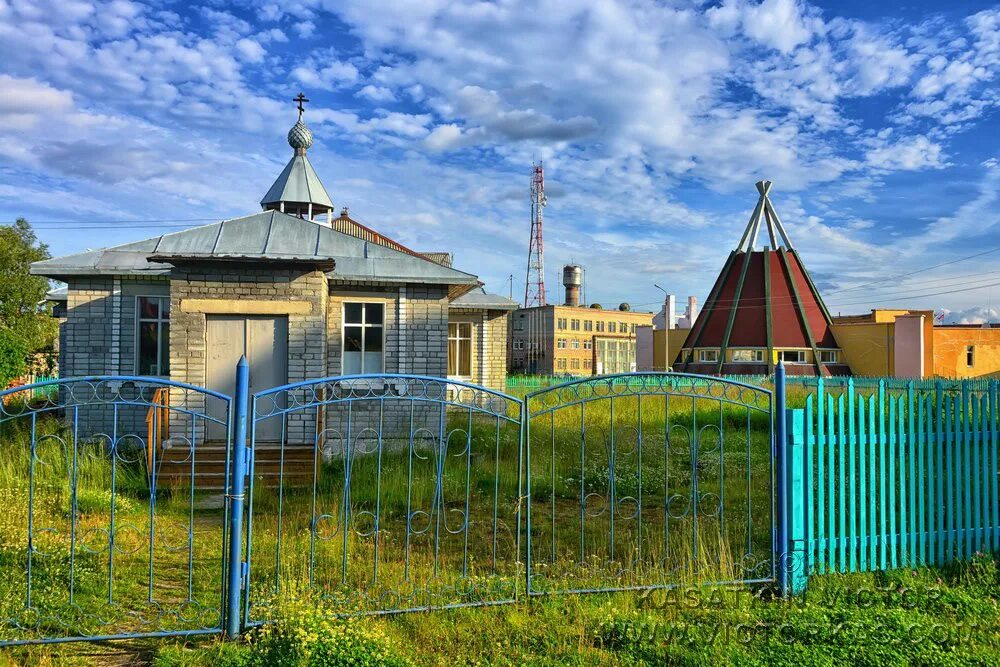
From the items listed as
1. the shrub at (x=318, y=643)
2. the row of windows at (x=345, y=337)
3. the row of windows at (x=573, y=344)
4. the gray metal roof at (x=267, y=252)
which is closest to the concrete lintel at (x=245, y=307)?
the gray metal roof at (x=267, y=252)

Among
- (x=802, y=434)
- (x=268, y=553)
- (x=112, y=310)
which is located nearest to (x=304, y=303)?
(x=112, y=310)

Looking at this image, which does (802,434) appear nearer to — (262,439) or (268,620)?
(268,620)

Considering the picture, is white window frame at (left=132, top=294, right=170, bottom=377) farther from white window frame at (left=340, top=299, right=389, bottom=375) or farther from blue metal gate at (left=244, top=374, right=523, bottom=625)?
white window frame at (left=340, top=299, right=389, bottom=375)

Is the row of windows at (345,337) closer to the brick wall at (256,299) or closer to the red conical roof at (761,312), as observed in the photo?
the brick wall at (256,299)

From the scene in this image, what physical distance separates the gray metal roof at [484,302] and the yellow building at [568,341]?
3293 centimetres

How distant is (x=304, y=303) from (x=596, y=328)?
47610mm

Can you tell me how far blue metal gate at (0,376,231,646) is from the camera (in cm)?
441

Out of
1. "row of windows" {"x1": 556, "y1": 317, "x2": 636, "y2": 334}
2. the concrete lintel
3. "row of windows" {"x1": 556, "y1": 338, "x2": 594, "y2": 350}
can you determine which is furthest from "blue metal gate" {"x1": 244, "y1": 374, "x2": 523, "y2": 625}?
A: "row of windows" {"x1": 556, "y1": 317, "x2": 636, "y2": 334}

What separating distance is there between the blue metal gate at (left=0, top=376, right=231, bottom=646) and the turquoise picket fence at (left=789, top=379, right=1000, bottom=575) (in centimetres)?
455

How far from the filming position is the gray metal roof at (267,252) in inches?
440

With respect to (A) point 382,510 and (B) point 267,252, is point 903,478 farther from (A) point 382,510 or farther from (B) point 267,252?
(B) point 267,252

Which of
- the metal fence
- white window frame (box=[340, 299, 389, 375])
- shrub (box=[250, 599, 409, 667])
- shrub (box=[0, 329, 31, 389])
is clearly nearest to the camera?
shrub (box=[250, 599, 409, 667])

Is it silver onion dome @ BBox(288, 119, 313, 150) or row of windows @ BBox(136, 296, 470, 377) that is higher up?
silver onion dome @ BBox(288, 119, 313, 150)

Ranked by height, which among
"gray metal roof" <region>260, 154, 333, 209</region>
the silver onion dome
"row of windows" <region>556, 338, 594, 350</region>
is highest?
the silver onion dome
